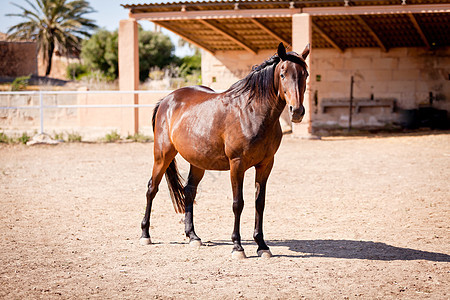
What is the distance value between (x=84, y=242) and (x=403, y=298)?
3.37 meters

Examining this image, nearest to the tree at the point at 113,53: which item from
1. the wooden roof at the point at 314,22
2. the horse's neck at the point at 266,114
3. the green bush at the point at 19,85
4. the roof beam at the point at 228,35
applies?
the green bush at the point at 19,85

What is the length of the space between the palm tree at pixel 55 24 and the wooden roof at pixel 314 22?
20258mm

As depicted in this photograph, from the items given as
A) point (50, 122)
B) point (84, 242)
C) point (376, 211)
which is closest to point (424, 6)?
point (376, 211)

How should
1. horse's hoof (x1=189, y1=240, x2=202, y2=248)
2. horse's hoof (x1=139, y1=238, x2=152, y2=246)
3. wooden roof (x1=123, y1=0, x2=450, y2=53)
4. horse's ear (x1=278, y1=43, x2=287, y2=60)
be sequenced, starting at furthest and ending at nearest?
wooden roof (x1=123, y1=0, x2=450, y2=53) < horse's hoof (x1=139, y1=238, x2=152, y2=246) < horse's hoof (x1=189, y1=240, x2=202, y2=248) < horse's ear (x1=278, y1=43, x2=287, y2=60)

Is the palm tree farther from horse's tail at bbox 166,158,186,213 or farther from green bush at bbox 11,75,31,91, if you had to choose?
horse's tail at bbox 166,158,186,213

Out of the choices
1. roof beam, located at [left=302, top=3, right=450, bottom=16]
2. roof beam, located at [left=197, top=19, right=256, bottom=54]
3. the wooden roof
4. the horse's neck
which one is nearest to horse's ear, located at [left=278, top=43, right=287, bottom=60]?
the horse's neck

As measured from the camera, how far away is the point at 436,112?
62.3 feet

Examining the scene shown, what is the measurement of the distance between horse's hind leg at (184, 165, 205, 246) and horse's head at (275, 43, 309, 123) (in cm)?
168

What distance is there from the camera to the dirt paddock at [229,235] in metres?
4.11

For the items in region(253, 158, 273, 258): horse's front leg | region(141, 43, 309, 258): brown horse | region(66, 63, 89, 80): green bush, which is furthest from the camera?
region(66, 63, 89, 80): green bush

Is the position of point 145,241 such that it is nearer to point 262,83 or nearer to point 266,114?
point 266,114

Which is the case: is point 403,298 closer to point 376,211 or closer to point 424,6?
point 376,211

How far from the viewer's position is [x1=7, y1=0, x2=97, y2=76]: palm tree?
37.0 metres

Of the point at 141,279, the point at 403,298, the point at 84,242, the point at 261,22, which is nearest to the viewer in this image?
the point at 403,298
